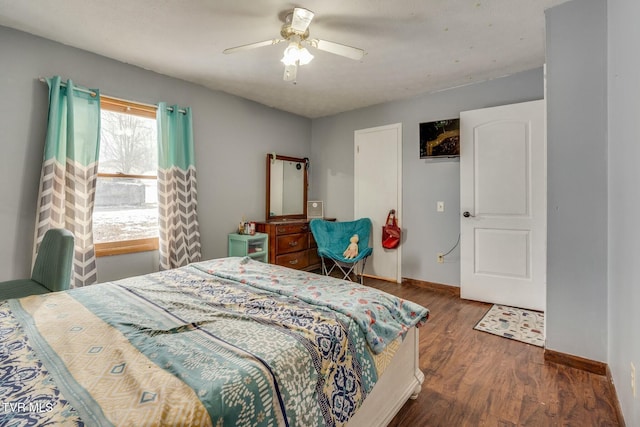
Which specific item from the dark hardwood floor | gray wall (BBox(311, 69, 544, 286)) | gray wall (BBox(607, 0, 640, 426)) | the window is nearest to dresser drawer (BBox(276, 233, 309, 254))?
Answer: gray wall (BBox(311, 69, 544, 286))

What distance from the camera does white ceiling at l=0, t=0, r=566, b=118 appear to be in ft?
6.64

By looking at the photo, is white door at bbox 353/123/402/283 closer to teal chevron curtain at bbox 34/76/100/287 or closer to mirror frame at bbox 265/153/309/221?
mirror frame at bbox 265/153/309/221

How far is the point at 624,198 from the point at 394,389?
58.2 inches

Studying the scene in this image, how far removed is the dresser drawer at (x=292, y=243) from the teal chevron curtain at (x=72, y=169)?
1.92 m

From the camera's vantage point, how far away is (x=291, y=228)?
4012mm

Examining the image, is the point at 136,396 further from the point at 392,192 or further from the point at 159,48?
the point at 392,192

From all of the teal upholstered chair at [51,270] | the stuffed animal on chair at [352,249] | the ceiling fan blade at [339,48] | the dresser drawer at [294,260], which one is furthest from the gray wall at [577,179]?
the teal upholstered chair at [51,270]

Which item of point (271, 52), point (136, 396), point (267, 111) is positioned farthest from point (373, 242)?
point (136, 396)

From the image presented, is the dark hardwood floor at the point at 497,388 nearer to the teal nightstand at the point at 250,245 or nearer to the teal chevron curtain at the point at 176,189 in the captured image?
the teal nightstand at the point at 250,245

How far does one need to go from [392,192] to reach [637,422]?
302 cm

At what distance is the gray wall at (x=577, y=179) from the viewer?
1.91 metres

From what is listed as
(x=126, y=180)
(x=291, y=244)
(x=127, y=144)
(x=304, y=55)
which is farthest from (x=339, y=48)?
(x=291, y=244)

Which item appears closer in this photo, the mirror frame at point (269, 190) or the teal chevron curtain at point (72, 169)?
the teal chevron curtain at point (72, 169)

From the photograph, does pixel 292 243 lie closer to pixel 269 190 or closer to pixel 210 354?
pixel 269 190
